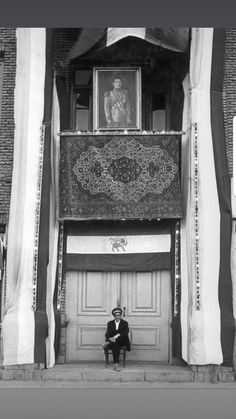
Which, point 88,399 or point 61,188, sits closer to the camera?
point 88,399

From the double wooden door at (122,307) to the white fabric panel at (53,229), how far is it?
0.69 metres

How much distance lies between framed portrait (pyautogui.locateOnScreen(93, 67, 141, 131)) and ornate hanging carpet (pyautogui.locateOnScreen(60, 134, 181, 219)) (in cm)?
35

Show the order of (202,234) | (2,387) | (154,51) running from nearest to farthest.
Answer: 1. (2,387)
2. (202,234)
3. (154,51)

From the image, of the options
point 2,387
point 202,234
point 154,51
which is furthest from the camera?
point 154,51

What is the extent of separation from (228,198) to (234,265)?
130 centimetres

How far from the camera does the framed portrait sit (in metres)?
12.7

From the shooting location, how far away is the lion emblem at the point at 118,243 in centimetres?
1277

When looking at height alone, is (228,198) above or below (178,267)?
above

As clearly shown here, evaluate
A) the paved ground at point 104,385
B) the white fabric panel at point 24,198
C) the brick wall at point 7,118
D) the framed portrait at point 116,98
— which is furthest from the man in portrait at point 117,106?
the paved ground at point 104,385

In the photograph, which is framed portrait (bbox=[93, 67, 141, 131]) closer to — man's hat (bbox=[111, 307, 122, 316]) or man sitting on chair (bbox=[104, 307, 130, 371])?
man's hat (bbox=[111, 307, 122, 316])

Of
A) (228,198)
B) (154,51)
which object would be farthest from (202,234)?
(154,51)

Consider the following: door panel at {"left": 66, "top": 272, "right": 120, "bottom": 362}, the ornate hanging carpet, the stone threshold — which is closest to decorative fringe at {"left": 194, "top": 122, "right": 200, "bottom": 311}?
the ornate hanging carpet

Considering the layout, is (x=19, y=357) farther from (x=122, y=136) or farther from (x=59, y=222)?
(x=122, y=136)

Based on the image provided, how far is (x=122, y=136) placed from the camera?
1255 centimetres
